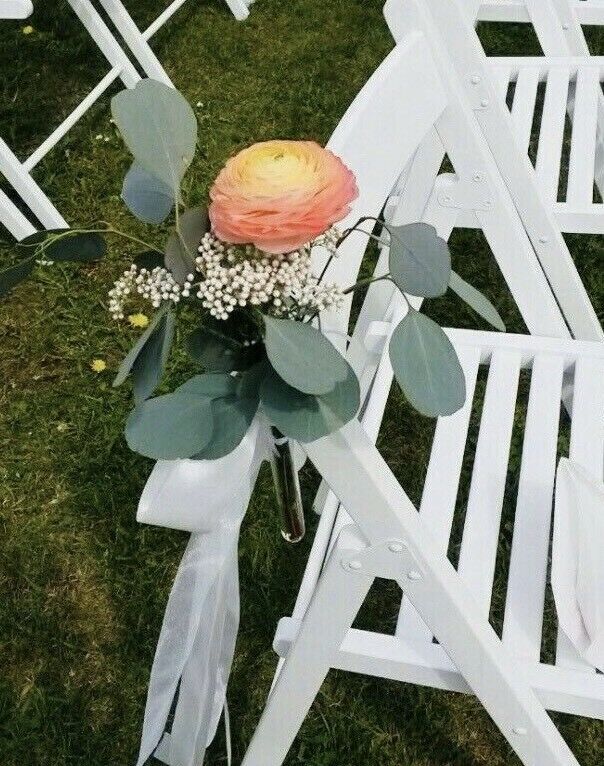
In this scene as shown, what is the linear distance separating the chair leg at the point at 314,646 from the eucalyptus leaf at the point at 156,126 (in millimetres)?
433

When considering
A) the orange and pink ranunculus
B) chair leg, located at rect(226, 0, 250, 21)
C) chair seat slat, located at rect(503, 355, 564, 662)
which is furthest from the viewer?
chair leg, located at rect(226, 0, 250, 21)

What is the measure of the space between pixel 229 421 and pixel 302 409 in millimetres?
61

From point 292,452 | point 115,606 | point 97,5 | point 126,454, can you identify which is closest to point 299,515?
point 292,452

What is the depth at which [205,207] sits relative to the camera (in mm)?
676

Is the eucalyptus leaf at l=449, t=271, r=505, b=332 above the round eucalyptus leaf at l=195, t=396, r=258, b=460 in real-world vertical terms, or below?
below

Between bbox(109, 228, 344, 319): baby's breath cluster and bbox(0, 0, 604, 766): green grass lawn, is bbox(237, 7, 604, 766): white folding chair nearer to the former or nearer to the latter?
bbox(109, 228, 344, 319): baby's breath cluster

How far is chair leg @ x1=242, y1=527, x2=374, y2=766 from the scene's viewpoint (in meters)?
0.90

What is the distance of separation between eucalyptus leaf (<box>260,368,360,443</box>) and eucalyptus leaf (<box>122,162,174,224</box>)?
0.55ft

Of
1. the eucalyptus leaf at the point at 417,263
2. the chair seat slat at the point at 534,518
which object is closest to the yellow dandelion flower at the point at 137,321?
the chair seat slat at the point at 534,518

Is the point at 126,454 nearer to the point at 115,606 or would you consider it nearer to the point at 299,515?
the point at 115,606

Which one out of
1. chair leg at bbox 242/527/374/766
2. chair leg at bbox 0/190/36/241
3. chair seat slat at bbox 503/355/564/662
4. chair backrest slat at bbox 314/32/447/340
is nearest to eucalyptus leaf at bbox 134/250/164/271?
chair backrest slat at bbox 314/32/447/340

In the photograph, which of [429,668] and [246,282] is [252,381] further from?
[429,668]

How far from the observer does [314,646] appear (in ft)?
3.22

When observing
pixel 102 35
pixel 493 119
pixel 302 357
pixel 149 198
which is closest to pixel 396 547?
pixel 302 357
